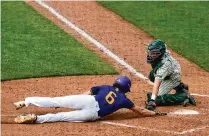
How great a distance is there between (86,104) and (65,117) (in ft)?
1.30

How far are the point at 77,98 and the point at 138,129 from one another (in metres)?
1.12

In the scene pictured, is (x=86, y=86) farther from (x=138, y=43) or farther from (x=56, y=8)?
(x=56, y=8)

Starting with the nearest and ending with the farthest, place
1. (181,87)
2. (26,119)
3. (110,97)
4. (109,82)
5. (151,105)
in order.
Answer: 1. (26,119)
2. (110,97)
3. (151,105)
4. (181,87)
5. (109,82)

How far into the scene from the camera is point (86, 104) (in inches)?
Answer: 417

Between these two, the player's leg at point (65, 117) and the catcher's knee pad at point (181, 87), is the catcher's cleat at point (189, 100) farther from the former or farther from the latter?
the player's leg at point (65, 117)

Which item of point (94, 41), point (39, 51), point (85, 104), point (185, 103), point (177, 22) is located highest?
point (177, 22)

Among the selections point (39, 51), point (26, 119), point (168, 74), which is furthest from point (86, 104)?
point (39, 51)

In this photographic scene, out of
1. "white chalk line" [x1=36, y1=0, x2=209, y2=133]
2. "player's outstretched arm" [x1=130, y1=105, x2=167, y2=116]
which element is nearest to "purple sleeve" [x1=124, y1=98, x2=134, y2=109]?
"player's outstretched arm" [x1=130, y1=105, x2=167, y2=116]

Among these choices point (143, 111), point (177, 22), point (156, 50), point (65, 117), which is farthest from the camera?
point (177, 22)

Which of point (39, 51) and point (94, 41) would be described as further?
point (94, 41)

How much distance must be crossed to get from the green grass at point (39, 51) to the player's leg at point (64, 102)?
3.20 m

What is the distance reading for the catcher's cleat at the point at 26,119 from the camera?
34.0 ft

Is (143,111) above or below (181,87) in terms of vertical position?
below

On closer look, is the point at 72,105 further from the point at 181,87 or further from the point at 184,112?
the point at 181,87
